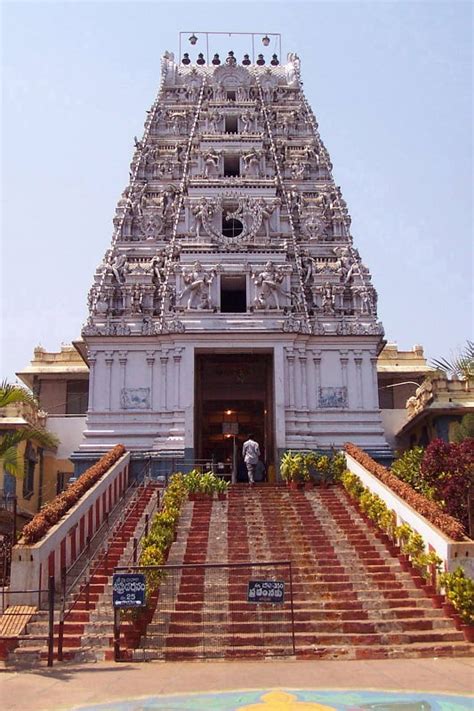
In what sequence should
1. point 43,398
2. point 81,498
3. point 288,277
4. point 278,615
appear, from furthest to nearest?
1. point 43,398
2. point 288,277
3. point 81,498
4. point 278,615

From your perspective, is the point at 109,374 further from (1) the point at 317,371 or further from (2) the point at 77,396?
(2) the point at 77,396

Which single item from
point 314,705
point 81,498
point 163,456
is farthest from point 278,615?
point 163,456

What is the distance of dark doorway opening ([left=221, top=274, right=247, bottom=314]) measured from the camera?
34.4 meters

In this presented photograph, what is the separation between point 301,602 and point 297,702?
19.0 ft

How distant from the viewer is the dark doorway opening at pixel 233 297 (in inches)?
→ 1356

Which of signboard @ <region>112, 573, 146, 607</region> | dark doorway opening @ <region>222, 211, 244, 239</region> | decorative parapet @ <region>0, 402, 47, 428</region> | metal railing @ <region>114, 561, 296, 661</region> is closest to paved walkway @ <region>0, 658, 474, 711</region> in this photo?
metal railing @ <region>114, 561, 296, 661</region>

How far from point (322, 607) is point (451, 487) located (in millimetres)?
6920

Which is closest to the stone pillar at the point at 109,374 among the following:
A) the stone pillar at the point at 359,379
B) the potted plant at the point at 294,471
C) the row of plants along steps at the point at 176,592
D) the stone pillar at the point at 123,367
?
the stone pillar at the point at 123,367

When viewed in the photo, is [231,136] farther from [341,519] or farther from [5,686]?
[5,686]

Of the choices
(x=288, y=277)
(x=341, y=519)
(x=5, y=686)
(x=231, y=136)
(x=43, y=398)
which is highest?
(x=231, y=136)

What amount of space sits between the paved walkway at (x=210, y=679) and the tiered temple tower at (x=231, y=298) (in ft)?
56.8

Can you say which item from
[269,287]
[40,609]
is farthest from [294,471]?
[40,609]

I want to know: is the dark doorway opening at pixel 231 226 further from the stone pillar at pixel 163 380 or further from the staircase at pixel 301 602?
the staircase at pixel 301 602

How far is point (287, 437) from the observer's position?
30.4 metres
